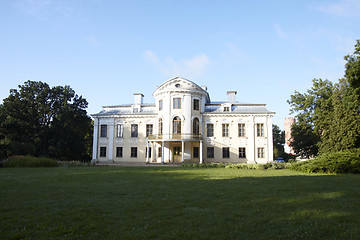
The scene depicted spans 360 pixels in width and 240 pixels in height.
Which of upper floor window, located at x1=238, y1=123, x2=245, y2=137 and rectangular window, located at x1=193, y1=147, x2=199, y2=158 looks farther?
upper floor window, located at x1=238, y1=123, x2=245, y2=137

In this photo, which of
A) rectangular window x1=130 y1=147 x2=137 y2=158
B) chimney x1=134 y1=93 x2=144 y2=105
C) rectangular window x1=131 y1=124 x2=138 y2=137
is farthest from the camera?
chimney x1=134 y1=93 x2=144 y2=105

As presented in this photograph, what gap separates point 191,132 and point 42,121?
66.8 feet

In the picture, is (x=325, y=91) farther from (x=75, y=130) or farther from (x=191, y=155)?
(x=75, y=130)

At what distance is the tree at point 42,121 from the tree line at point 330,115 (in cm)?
2945

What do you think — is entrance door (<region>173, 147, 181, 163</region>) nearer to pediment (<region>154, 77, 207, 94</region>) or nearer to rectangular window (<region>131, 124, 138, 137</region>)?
rectangular window (<region>131, 124, 138, 137</region>)

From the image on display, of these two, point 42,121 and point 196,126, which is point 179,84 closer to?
point 196,126

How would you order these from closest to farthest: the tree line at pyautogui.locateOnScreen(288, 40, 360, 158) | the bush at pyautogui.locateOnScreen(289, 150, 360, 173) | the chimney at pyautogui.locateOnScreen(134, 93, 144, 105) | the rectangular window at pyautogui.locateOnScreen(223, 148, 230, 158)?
the bush at pyautogui.locateOnScreen(289, 150, 360, 173) < the tree line at pyautogui.locateOnScreen(288, 40, 360, 158) < the rectangular window at pyautogui.locateOnScreen(223, 148, 230, 158) < the chimney at pyautogui.locateOnScreen(134, 93, 144, 105)

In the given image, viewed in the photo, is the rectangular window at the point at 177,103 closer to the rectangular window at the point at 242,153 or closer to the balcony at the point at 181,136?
the balcony at the point at 181,136

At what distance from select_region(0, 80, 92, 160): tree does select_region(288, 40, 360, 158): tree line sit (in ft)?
96.6

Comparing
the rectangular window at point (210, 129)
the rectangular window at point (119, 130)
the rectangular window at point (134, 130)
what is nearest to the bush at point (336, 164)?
the rectangular window at point (210, 129)

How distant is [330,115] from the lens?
27078 millimetres

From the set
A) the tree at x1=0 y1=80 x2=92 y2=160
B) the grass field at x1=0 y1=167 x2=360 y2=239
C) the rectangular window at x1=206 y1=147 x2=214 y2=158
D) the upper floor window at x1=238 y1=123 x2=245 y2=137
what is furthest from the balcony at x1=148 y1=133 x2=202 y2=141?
the grass field at x1=0 y1=167 x2=360 y2=239

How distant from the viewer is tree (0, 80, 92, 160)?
35.1m

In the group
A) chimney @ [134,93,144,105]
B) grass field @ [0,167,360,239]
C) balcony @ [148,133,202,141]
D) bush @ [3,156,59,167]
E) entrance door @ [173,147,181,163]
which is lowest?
grass field @ [0,167,360,239]
